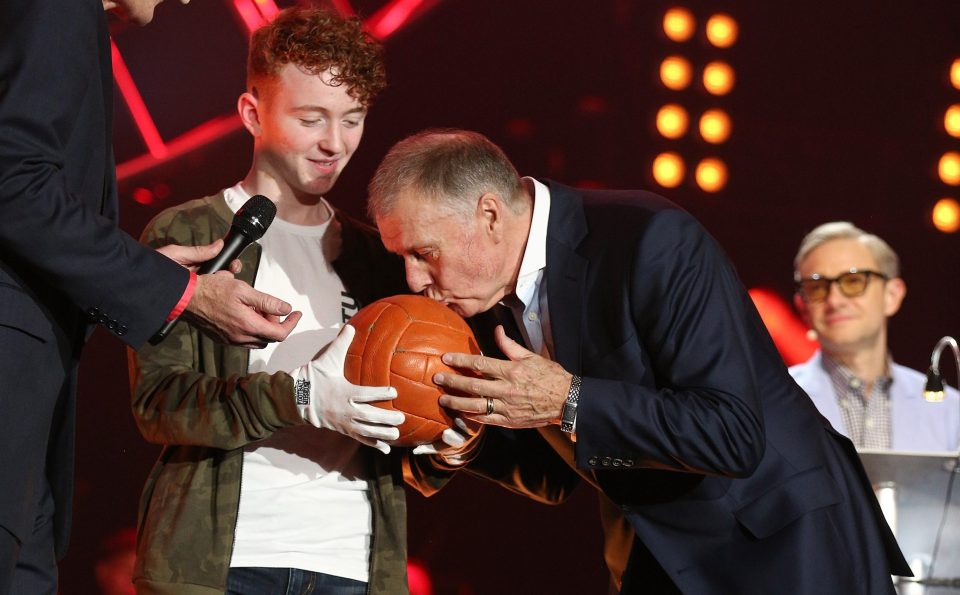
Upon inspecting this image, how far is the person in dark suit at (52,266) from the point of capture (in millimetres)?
1565

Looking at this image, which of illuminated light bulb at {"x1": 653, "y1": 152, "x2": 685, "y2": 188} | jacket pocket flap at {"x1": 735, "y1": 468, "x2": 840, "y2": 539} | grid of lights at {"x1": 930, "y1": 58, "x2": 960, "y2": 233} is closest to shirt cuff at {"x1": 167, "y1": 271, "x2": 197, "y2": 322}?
jacket pocket flap at {"x1": 735, "y1": 468, "x2": 840, "y2": 539}

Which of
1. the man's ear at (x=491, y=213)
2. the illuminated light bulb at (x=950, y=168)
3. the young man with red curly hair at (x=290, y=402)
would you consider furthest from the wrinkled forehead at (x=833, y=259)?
the man's ear at (x=491, y=213)

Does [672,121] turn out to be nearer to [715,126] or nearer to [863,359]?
[715,126]

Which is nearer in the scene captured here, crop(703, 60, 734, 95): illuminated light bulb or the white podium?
the white podium

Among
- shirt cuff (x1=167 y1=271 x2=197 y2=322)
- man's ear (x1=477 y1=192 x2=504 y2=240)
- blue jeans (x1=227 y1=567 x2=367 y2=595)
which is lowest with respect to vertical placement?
blue jeans (x1=227 y1=567 x2=367 y2=595)

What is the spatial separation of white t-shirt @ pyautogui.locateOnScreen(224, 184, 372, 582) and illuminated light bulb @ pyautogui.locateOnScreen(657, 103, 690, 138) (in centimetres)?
205

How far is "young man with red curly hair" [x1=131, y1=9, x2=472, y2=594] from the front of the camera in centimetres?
216

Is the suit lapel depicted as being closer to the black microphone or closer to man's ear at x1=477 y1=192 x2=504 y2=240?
man's ear at x1=477 y1=192 x2=504 y2=240

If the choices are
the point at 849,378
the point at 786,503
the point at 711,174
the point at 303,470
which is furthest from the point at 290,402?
the point at 849,378

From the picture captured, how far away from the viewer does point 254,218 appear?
206cm

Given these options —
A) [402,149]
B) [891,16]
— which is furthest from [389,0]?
[891,16]

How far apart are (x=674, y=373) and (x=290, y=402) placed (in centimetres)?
77

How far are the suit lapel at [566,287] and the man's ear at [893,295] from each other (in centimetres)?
261

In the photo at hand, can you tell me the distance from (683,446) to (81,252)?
3.60 feet
